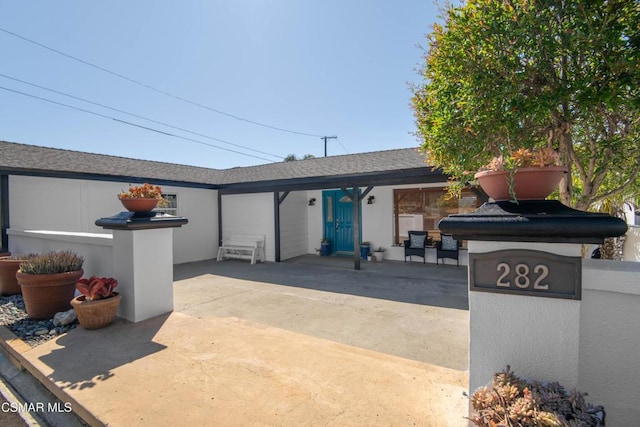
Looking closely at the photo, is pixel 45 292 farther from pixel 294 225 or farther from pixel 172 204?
pixel 294 225

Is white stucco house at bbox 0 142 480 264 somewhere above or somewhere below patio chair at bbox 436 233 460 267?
above

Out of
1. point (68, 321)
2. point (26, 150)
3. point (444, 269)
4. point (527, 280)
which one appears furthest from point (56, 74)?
point (527, 280)

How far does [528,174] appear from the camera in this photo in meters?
1.61

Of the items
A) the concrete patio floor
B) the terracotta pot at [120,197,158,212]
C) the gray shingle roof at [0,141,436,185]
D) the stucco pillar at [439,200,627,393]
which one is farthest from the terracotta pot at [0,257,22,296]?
the stucco pillar at [439,200,627,393]

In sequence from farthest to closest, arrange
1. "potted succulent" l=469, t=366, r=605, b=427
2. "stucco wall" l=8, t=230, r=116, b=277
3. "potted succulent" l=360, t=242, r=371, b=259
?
"potted succulent" l=360, t=242, r=371, b=259 < "stucco wall" l=8, t=230, r=116, b=277 < "potted succulent" l=469, t=366, r=605, b=427

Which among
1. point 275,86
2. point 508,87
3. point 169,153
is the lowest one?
point 508,87

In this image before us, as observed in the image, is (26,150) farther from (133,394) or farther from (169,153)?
(169,153)

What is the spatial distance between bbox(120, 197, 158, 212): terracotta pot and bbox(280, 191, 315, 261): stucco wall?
22.3ft

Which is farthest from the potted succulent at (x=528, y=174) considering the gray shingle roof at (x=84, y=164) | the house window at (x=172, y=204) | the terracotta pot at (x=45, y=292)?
the house window at (x=172, y=204)

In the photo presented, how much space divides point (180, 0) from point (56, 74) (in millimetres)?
8572

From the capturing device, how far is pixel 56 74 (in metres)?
13.0

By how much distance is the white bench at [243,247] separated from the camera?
10.5 meters

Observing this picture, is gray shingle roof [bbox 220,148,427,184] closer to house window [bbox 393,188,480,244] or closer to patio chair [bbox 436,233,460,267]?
house window [bbox 393,188,480,244]

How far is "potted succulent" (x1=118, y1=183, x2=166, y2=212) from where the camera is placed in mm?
3963
